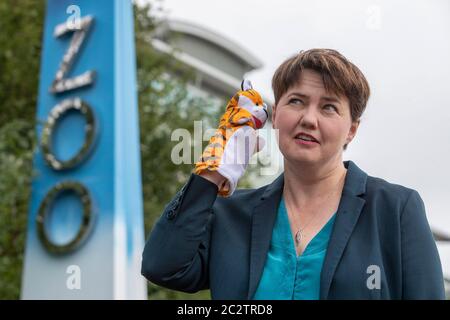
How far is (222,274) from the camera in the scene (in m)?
1.40

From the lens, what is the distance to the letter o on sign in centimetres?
546

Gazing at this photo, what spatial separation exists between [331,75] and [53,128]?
5.10m

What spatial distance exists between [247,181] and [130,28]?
327 cm

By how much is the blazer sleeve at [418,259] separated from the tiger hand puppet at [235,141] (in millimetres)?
372

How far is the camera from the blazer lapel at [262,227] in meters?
1.35

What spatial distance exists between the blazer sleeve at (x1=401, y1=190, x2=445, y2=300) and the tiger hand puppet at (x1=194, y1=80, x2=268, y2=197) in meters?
0.37

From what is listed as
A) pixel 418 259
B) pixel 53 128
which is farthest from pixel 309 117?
pixel 53 128

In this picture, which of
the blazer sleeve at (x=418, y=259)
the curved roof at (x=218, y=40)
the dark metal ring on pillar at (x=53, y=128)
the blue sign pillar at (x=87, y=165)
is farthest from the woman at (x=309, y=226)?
the curved roof at (x=218, y=40)

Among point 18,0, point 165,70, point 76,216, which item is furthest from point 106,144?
point 165,70

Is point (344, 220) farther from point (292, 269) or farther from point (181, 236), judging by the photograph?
point (181, 236)

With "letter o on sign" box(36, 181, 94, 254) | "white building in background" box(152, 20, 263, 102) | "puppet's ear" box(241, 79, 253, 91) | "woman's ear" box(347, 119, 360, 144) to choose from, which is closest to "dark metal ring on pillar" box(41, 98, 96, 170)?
"letter o on sign" box(36, 181, 94, 254)

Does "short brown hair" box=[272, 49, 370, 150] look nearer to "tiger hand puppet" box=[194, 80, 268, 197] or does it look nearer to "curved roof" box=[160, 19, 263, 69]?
"tiger hand puppet" box=[194, 80, 268, 197]

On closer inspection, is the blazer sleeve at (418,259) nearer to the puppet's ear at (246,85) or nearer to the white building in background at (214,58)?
the puppet's ear at (246,85)
